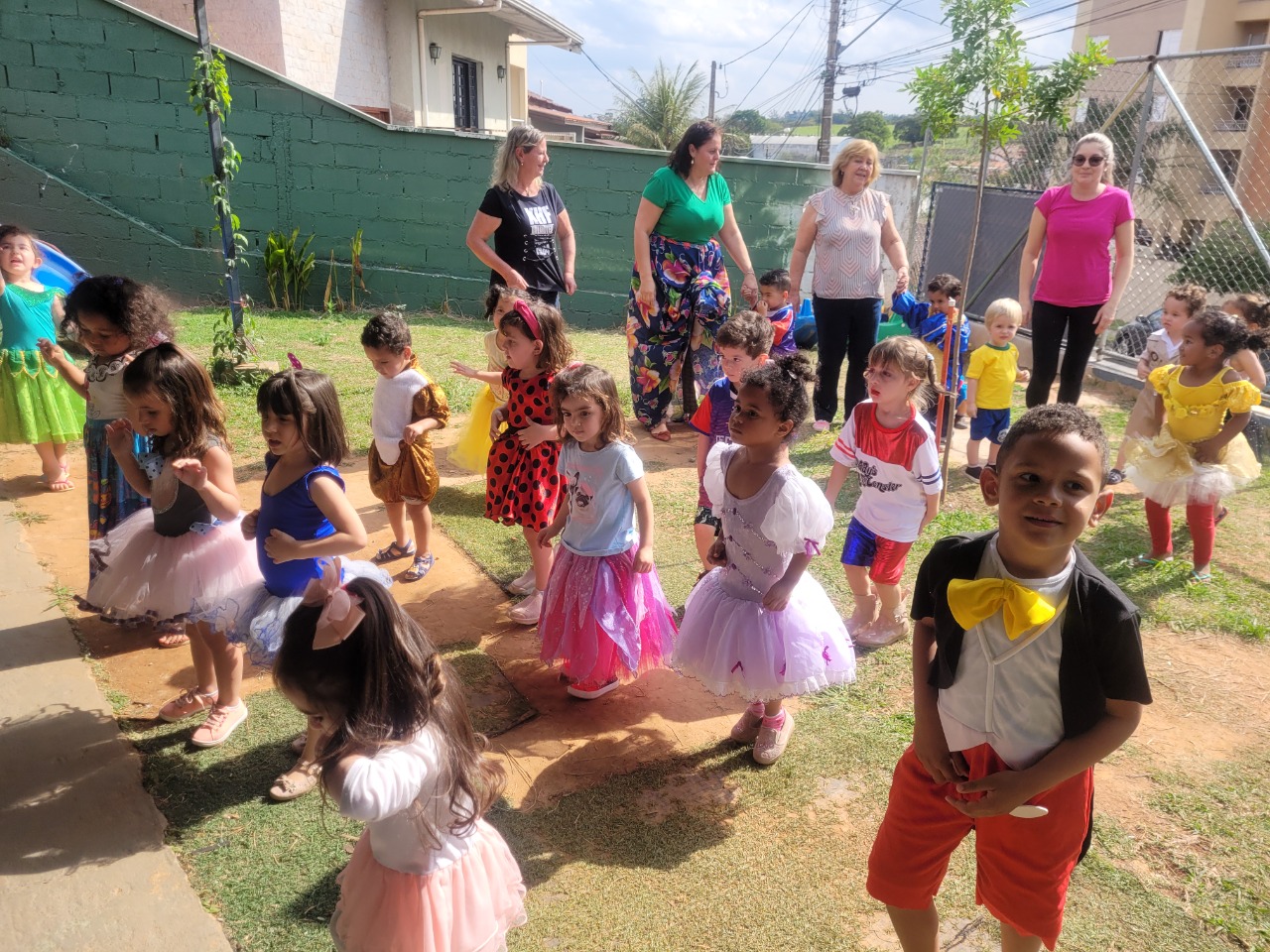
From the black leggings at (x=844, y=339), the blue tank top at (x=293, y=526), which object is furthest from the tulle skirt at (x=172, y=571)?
the black leggings at (x=844, y=339)

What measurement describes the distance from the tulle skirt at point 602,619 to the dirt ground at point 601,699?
7.5 inches

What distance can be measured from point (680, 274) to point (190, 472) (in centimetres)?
425

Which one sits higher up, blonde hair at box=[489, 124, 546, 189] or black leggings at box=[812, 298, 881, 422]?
blonde hair at box=[489, 124, 546, 189]

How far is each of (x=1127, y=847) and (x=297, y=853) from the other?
8.37 feet

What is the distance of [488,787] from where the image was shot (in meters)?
2.08

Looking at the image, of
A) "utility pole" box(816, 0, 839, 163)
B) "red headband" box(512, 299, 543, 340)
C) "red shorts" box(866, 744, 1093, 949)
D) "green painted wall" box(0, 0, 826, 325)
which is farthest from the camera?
"utility pole" box(816, 0, 839, 163)

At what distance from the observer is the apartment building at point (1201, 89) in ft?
36.8

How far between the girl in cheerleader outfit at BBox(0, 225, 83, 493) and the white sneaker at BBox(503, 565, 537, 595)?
2.97 metres

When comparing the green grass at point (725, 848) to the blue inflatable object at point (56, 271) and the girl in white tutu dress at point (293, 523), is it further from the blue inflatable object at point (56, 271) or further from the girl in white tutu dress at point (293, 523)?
the blue inflatable object at point (56, 271)

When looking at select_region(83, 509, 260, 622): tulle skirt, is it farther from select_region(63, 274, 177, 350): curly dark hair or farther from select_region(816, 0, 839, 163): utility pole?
select_region(816, 0, 839, 163): utility pole

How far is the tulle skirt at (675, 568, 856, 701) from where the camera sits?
9.78 ft

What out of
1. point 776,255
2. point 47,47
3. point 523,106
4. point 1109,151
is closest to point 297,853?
point 1109,151

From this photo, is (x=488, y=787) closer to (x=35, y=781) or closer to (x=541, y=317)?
(x=35, y=781)

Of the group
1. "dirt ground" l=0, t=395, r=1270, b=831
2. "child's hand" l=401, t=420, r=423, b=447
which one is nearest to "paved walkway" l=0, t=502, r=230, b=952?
"dirt ground" l=0, t=395, r=1270, b=831
